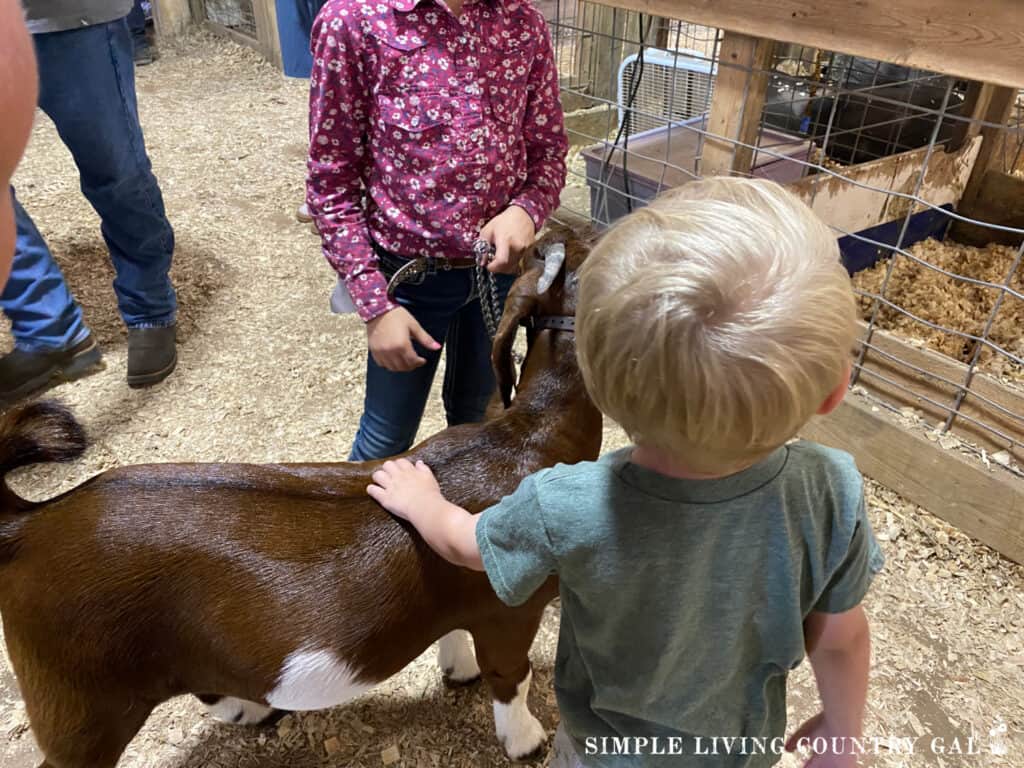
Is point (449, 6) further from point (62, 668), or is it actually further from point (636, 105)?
point (636, 105)

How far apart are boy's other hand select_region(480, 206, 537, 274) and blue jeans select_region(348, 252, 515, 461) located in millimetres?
151

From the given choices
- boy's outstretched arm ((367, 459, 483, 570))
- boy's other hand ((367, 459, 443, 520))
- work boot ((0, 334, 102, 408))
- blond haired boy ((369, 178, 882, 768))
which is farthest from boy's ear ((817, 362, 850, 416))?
work boot ((0, 334, 102, 408))

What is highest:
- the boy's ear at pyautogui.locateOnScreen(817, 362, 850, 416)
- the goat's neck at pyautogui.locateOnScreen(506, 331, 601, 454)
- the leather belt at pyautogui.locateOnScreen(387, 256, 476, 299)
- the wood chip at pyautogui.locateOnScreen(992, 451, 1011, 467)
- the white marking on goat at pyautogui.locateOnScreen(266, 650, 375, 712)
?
the boy's ear at pyautogui.locateOnScreen(817, 362, 850, 416)

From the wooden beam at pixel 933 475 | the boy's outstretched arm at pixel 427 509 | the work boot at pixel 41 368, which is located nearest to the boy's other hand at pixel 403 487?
the boy's outstretched arm at pixel 427 509

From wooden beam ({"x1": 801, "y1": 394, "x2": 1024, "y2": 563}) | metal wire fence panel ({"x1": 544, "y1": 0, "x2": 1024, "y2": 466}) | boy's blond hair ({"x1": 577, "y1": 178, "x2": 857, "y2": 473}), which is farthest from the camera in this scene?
metal wire fence panel ({"x1": 544, "y1": 0, "x2": 1024, "y2": 466})

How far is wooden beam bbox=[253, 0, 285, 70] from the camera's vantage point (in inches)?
248

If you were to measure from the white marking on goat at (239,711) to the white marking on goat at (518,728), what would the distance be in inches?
21.3

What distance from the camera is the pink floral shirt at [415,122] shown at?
1.42 m

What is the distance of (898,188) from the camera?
10.0 feet

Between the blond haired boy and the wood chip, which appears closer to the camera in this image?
the blond haired boy

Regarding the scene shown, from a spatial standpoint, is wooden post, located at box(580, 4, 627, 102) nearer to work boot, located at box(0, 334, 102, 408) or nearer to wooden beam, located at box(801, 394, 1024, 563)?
wooden beam, located at box(801, 394, 1024, 563)

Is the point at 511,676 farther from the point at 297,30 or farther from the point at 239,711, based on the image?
the point at 297,30

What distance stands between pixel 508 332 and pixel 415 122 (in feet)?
1.56

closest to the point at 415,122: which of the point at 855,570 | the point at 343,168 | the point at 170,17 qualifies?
the point at 343,168
